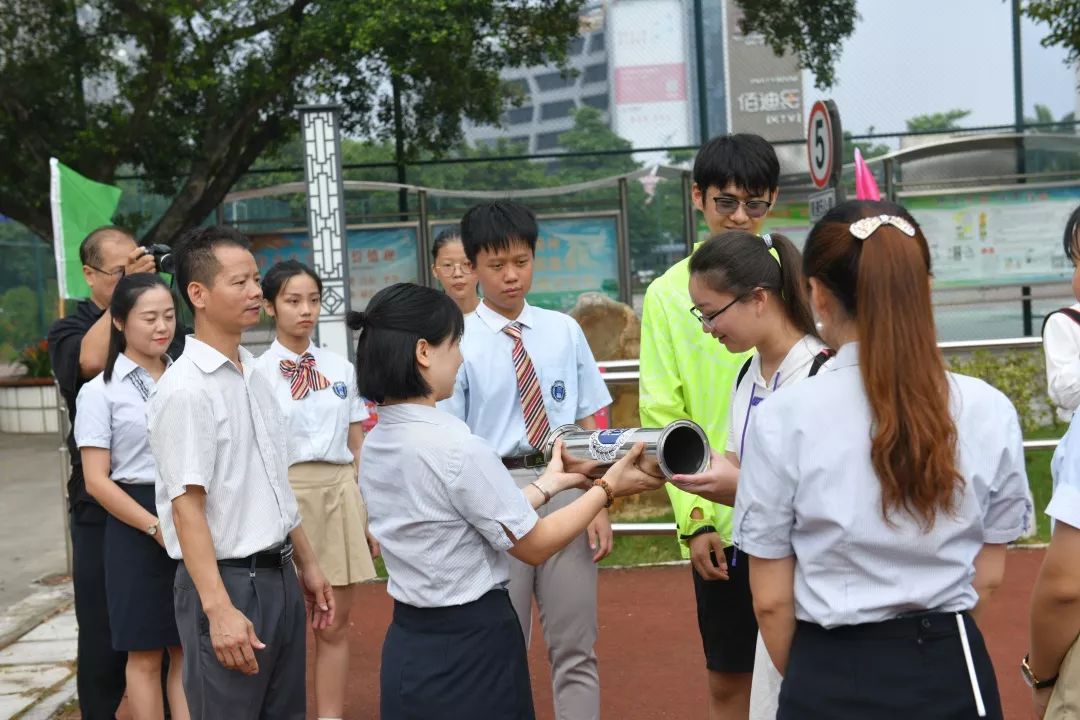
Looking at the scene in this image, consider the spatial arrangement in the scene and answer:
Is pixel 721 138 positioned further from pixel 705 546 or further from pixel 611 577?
pixel 611 577

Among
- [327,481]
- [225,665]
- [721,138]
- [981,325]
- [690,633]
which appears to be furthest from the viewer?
[981,325]

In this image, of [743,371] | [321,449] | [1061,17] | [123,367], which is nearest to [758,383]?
[743,371]

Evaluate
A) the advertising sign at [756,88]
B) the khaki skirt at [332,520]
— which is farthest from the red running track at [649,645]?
the advertising sign at [756,88]

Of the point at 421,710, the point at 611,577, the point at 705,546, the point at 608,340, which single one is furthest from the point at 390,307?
the point at 608,340

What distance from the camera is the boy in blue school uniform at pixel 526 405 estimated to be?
3.92 meters

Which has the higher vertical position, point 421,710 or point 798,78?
point 798,78

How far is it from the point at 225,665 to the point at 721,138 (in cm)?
207

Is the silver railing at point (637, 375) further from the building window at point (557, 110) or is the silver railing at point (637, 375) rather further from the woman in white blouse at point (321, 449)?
the building window at point (557, 110)

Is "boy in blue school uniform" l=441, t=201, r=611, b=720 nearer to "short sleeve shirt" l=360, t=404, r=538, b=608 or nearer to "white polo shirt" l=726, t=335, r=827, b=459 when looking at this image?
"white polo shirt" l=726, t=335, r=827, b=459

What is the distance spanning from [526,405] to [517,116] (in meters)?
11.3

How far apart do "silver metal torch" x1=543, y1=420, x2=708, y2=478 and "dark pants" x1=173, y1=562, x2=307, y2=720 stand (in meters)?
0.99

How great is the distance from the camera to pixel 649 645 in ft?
20.1

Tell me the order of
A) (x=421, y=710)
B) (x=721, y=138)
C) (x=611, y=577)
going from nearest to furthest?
(x=421, y=710)
(x=721, y=138)
(x=611, y=577)

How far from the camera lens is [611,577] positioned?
752 cm
